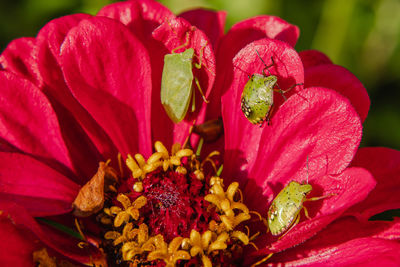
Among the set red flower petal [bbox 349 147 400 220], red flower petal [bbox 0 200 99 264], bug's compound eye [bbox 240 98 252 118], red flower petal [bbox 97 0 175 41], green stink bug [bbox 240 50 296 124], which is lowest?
red flower petal [bbox 0 200 99 264]

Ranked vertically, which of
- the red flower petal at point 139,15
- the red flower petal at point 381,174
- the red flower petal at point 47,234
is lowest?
the red flower petal at point 47,234

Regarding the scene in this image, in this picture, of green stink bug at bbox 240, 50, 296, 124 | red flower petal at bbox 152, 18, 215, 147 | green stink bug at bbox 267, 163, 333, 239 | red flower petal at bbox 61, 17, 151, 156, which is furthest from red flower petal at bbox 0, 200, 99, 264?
green stink bug at bbox 240, 50, 296, 124

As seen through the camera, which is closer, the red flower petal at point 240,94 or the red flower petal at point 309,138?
the red flower petal at point 309,138

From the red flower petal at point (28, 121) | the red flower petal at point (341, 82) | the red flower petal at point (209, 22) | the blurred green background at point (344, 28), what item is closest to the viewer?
the red flower petal at point (28, 121)

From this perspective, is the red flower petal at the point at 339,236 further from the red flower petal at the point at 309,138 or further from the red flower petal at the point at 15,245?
the red flower petal at the point at 15,245

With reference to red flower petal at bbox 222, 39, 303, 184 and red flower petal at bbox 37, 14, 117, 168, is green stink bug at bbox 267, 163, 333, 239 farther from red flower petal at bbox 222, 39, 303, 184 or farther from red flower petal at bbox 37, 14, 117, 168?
red flower petal at bbox 37, 14, 117, 168

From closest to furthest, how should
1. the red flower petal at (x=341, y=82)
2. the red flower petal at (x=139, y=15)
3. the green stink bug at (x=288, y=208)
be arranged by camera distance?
the green stink bug at (x=288, y=208) → the red flower petal at (x=341, y=82) → the red flower petal at (x=139, y=15)

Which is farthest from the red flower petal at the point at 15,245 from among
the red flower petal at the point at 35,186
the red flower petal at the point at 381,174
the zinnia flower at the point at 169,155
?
the red flower petal at the point at 381,174

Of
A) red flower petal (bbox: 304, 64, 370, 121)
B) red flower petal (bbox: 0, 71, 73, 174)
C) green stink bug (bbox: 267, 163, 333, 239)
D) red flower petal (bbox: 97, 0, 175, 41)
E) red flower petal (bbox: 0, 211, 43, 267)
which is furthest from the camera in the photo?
red flower petal (bbox: 97, 0, 175, 41)
